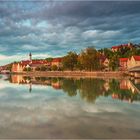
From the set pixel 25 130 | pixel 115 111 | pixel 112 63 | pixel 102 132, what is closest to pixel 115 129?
pixel 102 132

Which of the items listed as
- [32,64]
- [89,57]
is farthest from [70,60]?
[32,64]

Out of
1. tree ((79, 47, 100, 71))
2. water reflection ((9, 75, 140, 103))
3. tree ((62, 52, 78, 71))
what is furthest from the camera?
tree ((62, 52, 78, 71))

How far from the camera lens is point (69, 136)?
424 inches

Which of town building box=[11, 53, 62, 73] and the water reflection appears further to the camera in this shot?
town building box=[11, 53, 62, 73]

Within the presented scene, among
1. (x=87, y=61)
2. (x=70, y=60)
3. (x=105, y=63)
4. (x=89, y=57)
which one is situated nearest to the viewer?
(x=89, y=57)

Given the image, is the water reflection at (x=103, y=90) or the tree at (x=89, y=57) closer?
the water reflection at (x=103, y=90)

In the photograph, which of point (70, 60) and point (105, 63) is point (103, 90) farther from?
point (105, 63)

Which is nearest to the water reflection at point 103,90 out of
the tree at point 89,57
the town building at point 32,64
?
the tree at point 89,57

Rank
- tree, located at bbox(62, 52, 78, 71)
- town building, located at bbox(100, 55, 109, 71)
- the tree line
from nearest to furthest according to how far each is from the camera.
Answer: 1. the tree line
2. tree, located at bbox(62, 52, 78, 71)
3. town building, located at bbox(100, 55, 109, 71)

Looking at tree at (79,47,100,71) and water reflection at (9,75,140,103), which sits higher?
tree at (79,47,100,71)

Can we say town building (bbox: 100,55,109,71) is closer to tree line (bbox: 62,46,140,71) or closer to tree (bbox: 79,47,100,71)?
tree line (bbox: 62,46,140,71)

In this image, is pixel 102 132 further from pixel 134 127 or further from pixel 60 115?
pixel 60 115

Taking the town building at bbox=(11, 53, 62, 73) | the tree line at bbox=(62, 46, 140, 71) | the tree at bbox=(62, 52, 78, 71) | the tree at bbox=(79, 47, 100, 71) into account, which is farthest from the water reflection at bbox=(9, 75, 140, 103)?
the town building at bbox=(11, 53, 62, 73)

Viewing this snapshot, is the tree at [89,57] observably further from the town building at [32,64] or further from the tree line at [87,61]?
the town building at [32,64]
